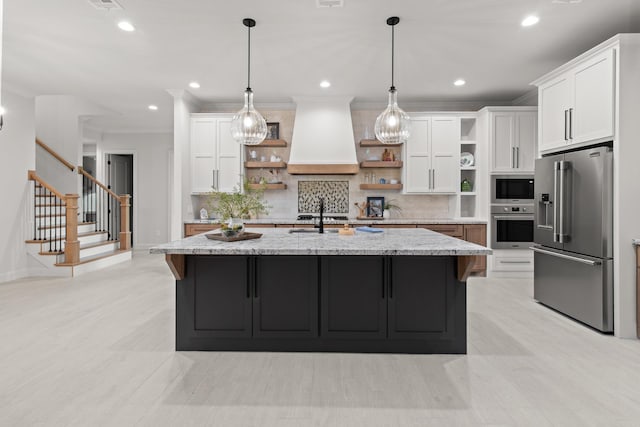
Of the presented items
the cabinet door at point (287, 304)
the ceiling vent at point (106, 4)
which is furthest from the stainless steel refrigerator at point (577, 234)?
the ceiling vent at point (106, 4)

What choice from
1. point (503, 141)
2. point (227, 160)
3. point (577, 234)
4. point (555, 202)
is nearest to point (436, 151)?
point (503, 141)

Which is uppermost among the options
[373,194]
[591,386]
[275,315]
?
[373,194]

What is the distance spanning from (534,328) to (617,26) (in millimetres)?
2890

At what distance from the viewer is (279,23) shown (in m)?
3.46

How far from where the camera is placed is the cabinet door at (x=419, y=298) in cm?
278

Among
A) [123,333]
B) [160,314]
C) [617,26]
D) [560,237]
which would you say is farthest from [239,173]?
[617,26]

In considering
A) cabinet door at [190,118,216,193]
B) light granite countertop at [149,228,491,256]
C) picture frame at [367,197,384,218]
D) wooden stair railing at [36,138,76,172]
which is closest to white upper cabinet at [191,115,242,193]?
cabinet door at [190,118,216,193]

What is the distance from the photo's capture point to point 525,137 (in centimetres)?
549

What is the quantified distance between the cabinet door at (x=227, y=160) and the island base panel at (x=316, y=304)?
3.16m

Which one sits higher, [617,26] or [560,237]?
[617,26]

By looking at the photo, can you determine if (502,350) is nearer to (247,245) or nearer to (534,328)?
(534,328)

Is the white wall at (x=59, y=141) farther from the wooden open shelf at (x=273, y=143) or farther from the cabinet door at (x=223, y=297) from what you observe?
the cabinet door at (x=223, y=297)

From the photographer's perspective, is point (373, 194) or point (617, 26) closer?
point (617, 26)

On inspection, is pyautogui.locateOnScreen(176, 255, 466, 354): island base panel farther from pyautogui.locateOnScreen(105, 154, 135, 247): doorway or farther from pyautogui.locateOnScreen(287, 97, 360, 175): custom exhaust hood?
pyautogui.locateOnScreen(105, 154, 135, 247): doorway
